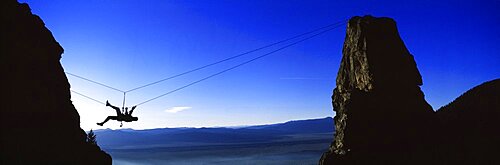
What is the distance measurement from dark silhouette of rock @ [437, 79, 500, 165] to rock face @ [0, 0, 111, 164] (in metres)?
50.4

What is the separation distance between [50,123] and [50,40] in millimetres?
11303

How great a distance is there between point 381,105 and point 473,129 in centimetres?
1594

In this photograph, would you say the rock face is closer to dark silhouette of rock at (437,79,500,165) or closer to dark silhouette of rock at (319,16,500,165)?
dark silhouette of rock at (319,16,500,165)

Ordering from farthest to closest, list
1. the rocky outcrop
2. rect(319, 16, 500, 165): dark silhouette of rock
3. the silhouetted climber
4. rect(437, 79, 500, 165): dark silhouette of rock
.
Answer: the rocky outcrop → rect(319, 16, 500, 165): dark silhouette of rock → rect(437, 79, 500, 165): dark silhouette of rock → the silhouetted climber

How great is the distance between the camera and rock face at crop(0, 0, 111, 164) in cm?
3556

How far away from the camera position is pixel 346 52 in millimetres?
70812

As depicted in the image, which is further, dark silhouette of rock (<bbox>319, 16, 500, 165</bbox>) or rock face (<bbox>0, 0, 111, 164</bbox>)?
dark silhouette of rock (<bbox>319, 16, 500, 165</bbox>)

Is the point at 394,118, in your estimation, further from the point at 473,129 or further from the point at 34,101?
the point at 34,101

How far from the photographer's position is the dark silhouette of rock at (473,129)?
50.5 meters

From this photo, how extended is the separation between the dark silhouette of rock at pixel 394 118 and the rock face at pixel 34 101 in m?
38.2

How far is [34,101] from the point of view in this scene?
38.8m

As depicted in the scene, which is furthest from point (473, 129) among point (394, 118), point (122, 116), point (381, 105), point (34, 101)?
point (34, 101)

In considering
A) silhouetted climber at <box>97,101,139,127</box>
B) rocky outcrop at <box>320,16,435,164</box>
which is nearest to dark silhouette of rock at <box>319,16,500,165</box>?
rocky outcrop at <box>320,16,435,164</box>

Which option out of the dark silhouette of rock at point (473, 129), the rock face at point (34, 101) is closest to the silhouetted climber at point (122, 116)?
the rock face at point (34, 101)
